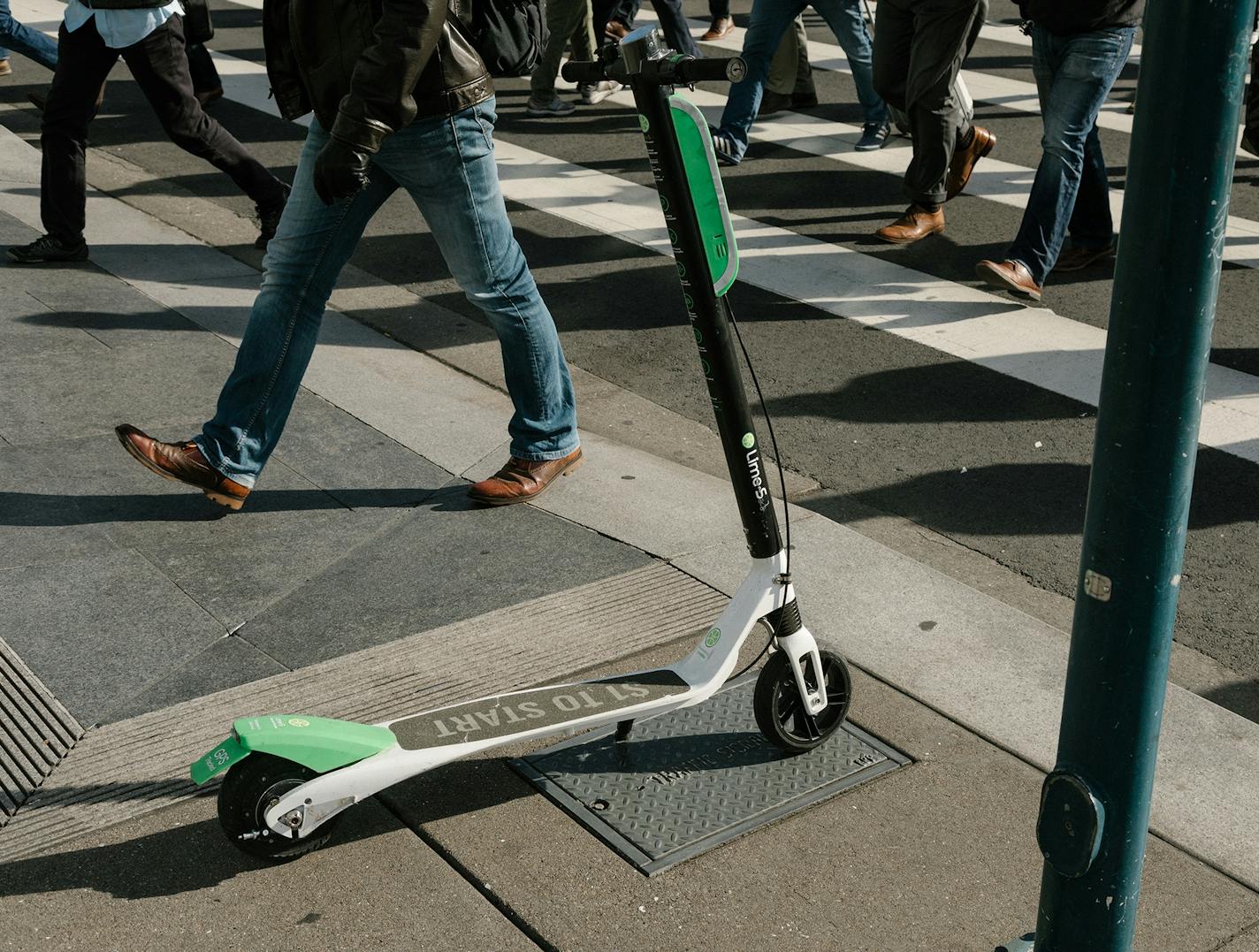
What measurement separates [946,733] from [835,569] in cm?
79

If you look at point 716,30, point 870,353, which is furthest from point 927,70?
point 716,30

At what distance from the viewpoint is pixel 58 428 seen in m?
4.91

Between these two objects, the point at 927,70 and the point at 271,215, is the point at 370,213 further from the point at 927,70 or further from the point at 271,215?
the point at 927,70

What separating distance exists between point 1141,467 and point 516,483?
2733 mm

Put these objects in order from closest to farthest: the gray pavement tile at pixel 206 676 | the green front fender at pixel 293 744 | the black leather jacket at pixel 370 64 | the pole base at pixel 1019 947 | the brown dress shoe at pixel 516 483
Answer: the pole base at pixel 1019 947 < the green front fender at pixel 293 744 < the gray pavement tile at pixel 206 676 < the black leather jacket at pixel 370 64 < the brown dress shoe at pixel 516 483

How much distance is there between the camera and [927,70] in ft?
22.3

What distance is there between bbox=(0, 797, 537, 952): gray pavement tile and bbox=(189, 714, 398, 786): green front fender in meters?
0.22

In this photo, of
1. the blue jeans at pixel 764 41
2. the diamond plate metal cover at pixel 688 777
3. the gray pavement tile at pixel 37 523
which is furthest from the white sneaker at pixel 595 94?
the diamond plate metal cover at pixel 688 777

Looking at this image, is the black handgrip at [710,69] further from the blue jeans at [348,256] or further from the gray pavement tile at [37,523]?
the gray pavement tile at [37,523]

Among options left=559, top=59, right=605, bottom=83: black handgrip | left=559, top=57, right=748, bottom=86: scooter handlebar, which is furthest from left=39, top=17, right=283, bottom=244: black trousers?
left=559, top=57, right=748, bottom=86: scooter handlebar

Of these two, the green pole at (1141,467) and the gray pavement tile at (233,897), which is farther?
the gray pavement tile at (233,897)

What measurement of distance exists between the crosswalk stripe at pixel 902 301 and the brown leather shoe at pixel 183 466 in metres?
2.97

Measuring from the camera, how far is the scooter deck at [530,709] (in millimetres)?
2955

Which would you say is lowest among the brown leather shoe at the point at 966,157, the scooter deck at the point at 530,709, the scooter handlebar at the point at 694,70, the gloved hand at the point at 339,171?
the scooter deck at the point at 530,709
